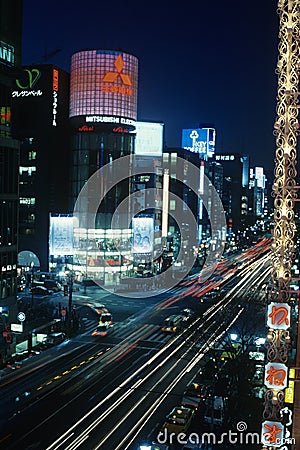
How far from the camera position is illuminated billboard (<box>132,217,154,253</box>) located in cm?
7106

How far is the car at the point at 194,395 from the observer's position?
24.3m

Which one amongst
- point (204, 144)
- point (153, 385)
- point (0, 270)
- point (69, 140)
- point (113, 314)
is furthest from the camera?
point (204, 144)

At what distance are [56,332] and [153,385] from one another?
1253 cm

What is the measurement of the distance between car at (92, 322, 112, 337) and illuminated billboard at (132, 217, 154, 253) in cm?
2987

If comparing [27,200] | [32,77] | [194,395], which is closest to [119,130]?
[32,77]

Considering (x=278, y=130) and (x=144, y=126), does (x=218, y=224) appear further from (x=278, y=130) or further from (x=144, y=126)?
(x=278, y=130)

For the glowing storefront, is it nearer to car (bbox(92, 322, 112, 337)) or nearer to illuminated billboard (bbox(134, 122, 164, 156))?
illuminated billboard (bbox(134, 122, 164, 156))

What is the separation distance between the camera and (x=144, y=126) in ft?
286

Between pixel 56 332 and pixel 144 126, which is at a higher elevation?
pixel 144 126

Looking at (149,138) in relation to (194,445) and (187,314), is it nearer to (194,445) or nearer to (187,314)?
(187,314)

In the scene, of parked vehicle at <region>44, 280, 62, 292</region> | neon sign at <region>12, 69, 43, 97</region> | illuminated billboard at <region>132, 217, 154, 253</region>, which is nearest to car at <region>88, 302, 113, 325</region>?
parked vehicle at <region>44, 280, 62, 292</region>

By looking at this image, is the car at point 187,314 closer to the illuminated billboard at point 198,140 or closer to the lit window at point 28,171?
the lit window at point 28,171

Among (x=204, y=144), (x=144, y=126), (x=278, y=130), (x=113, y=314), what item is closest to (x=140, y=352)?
(x=113, y=314)

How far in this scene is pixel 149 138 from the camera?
87938mm
